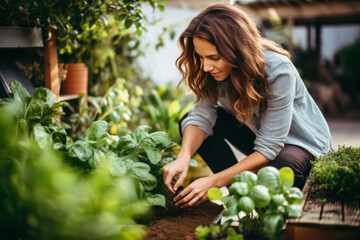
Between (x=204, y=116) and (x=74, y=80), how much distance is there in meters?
1.23

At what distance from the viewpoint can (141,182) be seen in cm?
165

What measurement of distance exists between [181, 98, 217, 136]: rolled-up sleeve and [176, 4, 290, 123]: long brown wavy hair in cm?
27

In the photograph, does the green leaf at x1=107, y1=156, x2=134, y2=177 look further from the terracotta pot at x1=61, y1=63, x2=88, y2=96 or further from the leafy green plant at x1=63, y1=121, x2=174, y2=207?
the terracotta pot at x1=61, y1=63, x2=88, y2=96

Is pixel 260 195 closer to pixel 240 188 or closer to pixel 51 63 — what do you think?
pixel 240 188

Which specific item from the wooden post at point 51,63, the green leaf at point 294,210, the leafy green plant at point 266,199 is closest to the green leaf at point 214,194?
the leafy green plant at point 266,199

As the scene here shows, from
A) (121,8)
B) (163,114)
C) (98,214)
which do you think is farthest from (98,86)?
(98,214)

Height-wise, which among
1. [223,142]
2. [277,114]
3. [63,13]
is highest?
[63,13]

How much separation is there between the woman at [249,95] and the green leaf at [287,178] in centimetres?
43

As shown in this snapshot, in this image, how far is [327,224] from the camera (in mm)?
1250

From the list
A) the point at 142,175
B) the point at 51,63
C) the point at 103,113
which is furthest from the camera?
the point at 103,113

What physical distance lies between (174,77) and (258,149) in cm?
478

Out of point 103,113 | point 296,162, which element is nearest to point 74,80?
point 103,113

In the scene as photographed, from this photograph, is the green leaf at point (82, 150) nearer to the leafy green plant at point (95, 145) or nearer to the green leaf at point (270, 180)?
the leafy green plant at point (95, 145)

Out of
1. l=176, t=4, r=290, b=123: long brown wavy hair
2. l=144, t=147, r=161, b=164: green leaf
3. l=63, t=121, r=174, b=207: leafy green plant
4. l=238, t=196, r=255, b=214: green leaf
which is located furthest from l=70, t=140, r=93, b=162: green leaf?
l=176, t=4, r=290, b=123: long brown wavy hair
